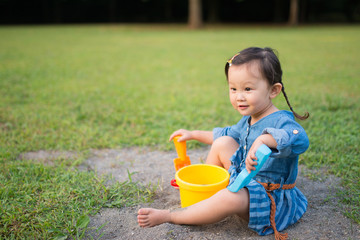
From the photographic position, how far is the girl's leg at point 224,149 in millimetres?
2102

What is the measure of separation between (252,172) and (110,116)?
Result: 2.45 m

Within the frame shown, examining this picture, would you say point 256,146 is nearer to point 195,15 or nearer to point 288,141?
point 288,141

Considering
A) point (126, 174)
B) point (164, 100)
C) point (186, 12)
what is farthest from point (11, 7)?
point (126, 174)

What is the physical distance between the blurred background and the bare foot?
27068 mm

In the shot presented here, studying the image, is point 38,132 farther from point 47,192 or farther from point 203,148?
point 203,148

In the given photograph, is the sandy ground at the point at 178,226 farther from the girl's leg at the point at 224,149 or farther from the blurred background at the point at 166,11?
the blurred background at the point at 166,11

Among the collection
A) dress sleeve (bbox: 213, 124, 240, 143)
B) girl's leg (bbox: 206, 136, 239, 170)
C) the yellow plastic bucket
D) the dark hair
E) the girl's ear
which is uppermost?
the dark hair

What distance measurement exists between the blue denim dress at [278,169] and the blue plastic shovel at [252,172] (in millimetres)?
98

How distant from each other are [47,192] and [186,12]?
108 feet

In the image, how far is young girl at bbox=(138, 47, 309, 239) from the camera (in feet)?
5.37

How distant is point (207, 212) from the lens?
5.53 ft

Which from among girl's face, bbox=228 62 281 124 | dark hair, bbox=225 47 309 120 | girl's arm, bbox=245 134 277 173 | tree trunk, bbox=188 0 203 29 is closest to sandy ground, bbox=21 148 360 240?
girl's arm, bbox=245 134 277 173

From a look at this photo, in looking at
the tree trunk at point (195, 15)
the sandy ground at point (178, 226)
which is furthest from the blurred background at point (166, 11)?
the sandy ground at point (178, 226)

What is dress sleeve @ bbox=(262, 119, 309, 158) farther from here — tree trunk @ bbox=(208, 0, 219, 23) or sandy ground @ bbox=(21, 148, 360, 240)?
tree trunk @ bbox=(208, 0, 219, 23)
